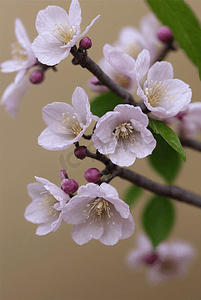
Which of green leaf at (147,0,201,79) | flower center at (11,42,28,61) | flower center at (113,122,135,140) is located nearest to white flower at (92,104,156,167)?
flower center at (113,122,135,140)

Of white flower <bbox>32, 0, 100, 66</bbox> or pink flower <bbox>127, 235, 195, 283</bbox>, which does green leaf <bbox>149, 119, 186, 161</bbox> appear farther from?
pink flower <bbox>127, 235, 195, 283</bbox>

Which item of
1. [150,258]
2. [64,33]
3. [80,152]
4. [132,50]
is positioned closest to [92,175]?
[80,152]

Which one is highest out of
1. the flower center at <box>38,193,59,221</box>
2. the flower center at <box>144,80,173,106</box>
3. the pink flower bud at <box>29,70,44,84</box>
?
the pink flower bud at <box>29,70,44,84</box>

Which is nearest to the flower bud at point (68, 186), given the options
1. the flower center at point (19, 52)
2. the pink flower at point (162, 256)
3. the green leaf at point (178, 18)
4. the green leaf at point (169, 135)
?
the green leaf at point (169, 135)

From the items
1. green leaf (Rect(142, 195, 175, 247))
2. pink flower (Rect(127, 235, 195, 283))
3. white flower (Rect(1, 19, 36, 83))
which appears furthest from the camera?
pink flower (Rect(127, 235, 195, 283))

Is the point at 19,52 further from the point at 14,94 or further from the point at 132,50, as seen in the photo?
the point at 132,50

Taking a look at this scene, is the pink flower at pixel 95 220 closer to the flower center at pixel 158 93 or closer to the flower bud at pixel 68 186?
the flower bud at pixel 68 186
